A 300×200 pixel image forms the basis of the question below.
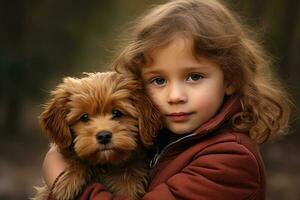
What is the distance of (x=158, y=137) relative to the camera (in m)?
4.07

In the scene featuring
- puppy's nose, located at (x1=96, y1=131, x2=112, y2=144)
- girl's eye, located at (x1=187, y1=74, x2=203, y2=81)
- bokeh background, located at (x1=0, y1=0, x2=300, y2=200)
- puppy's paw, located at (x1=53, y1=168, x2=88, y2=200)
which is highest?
girl's eye, located at (x1=187, y1=74, x2=203, y2=81)

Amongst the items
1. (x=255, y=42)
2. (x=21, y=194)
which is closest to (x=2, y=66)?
(x=21, y=194)

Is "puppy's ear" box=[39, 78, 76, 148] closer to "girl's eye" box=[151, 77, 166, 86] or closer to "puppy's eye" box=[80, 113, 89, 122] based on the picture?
"puppy's eye" box=[80, 113, 89, 122]

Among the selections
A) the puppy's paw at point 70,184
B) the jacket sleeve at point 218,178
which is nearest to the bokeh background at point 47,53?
the puppy's paw at point 70,184

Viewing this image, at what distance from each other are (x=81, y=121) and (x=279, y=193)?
28.1 feet

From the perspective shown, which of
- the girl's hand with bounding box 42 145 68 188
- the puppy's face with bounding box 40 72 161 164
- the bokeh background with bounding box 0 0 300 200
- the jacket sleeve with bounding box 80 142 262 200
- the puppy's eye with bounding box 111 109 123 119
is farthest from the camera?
the bokeh background with bounding box 0 0 300 200

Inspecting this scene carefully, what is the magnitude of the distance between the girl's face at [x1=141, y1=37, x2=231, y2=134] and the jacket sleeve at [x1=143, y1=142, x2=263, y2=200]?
0.23m

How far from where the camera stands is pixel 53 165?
158 inches

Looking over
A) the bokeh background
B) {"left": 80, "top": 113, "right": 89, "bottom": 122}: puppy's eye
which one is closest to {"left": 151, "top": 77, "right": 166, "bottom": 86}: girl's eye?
{"left": 80, "top": 113, "right": 89, "bottom": 122}: puppy's eye

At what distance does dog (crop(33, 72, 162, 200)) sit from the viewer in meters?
3.68

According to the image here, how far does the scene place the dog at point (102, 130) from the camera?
3.68 metres

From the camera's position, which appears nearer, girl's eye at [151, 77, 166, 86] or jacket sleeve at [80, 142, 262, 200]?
jacket sleeve at [80, 142, 262, 200]

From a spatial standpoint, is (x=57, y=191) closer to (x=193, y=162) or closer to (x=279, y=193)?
(x=193, y=162)

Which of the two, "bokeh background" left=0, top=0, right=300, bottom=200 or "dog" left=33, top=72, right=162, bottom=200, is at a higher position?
"dog" left=33, top=72, right=162, bottom=200
